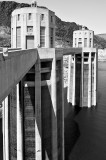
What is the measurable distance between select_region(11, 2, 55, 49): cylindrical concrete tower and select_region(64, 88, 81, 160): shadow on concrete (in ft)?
60.3

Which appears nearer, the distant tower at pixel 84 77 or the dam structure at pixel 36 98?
the dam structure at pixel 36 98

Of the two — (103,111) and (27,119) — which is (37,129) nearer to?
(27,119)

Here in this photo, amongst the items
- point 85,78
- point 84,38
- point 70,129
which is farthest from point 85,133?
point 84,38

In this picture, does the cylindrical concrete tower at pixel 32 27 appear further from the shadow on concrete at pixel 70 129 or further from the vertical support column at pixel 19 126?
the shadow on concrete at pixel 70 129

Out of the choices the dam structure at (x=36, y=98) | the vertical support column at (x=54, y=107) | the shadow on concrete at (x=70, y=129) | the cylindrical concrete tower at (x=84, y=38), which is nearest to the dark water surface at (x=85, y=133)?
the shadow on concrete at (x=70, y=129)

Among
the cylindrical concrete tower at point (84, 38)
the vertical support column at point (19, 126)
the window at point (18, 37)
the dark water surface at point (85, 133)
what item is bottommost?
the dark water surface at point (85, 133)

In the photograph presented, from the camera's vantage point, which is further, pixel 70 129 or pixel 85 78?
pixel 85 78

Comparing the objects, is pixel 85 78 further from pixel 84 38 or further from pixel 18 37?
pixel 18 37

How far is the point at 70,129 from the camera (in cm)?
4275

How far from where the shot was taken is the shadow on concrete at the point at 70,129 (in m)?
34.9

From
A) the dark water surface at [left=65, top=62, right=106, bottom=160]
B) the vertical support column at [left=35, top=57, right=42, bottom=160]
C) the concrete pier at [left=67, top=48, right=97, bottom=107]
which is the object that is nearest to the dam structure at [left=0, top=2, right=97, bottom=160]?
the vertical support column at [left=35, top=57, right=42, bottom=160]

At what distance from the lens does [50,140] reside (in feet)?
82.5

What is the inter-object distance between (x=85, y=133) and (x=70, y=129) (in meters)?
3.49

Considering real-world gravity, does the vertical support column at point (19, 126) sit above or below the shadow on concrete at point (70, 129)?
above
